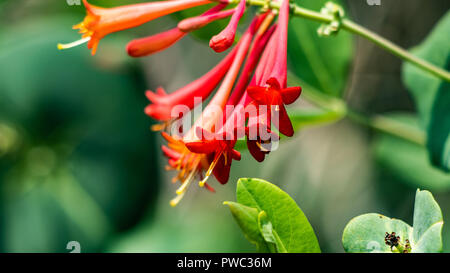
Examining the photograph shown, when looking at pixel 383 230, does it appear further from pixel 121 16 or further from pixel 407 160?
pixel 407 160

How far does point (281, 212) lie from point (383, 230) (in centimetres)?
16

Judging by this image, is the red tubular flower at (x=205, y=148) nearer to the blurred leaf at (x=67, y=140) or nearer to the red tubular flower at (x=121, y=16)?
the red tubular flower at (x=121, y=16)

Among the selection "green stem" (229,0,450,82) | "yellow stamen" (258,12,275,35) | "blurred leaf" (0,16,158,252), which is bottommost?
"blurred leaf" (0,16,158,252)

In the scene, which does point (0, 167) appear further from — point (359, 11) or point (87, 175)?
point (359, 11)

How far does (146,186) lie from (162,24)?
754mm

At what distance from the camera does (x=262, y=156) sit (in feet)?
3.06

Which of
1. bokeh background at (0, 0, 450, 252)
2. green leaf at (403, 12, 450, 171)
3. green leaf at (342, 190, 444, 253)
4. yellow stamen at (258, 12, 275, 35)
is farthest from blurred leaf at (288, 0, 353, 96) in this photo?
green leaf at (342, 190, 444, 253)

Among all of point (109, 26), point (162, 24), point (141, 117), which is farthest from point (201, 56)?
point (109, 26)

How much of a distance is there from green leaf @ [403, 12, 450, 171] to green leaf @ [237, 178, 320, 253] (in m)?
0.48

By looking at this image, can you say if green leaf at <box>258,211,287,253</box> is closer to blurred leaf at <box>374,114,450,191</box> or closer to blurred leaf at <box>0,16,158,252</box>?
blurred leaf at <box>374,114,450,191</box>

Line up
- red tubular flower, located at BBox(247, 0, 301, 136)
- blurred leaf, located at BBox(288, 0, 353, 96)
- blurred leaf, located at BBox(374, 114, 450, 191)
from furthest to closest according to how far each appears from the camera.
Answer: blurred leaf, located at BBox(374, 114, 450, 191) → blurred leaf, located at BBox(288, 0, 353, 96) → red tubular flower, located at BBox(247, 0, 301, 136)

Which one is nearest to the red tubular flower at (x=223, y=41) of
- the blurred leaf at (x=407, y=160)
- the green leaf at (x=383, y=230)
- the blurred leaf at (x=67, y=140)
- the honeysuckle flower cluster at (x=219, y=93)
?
the honeysuckle flower cluster at (x=219, y=93)

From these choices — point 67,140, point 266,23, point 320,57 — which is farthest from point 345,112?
point 67,140

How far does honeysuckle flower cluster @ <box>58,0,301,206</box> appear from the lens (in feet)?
3.03
